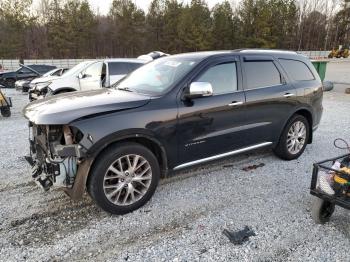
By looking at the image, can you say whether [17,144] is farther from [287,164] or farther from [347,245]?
[347,245]

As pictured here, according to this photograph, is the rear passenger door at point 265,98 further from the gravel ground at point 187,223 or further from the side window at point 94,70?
the side window at point 94,70

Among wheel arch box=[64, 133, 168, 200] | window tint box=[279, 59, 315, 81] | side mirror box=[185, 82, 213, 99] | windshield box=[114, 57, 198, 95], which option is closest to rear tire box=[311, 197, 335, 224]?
side mirror box=[185, 82, 213, 99]

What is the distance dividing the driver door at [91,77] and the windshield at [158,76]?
15.2ft

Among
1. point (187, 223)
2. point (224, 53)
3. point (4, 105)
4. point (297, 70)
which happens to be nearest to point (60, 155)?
point (187, 223)

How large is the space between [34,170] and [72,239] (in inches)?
42.8

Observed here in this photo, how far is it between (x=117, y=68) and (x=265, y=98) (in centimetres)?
546

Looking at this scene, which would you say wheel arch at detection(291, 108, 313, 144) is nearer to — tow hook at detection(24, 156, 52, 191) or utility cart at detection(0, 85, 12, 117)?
tow hook at detection(24, 156, 52, 191)

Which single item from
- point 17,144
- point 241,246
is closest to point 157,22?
point 17,144

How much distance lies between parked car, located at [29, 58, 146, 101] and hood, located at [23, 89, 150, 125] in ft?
16.6

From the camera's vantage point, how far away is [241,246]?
9.75ft

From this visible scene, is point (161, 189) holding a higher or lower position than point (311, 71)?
lower

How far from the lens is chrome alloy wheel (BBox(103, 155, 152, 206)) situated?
3.40 meters

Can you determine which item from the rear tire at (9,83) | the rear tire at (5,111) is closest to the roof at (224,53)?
the rear tire at (5,111)

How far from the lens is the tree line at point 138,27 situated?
160 feet
